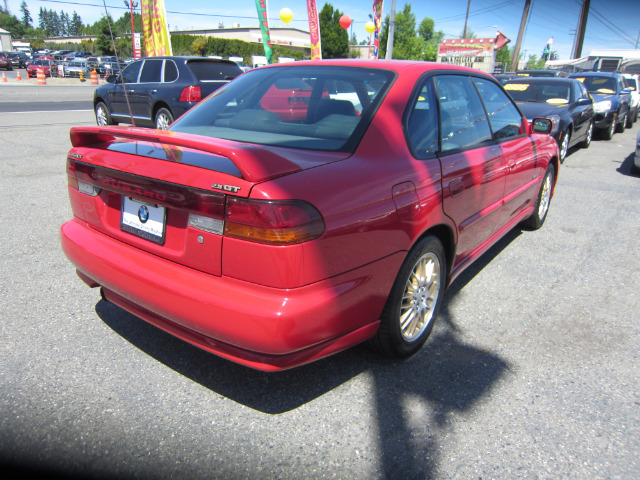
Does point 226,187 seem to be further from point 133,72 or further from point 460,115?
point 133,72

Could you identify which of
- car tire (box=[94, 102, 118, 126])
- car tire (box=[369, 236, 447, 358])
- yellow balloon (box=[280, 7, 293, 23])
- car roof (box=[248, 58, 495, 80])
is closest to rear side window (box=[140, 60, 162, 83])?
car tire (box=[94, 102, 118, 126])

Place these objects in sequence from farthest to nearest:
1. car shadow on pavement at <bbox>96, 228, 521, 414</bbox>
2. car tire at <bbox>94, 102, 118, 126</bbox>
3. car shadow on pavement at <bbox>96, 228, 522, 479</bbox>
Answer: car tire at <bbox>94, 102, 118, 126</bbox>, car shadow on pavement at <bbox>96, 228, 521, 414</bbox>, car shadow on pavement at <bbox>96, 228, 522, 479</bbox>

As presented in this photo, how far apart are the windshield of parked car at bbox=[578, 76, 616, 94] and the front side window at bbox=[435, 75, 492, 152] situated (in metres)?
11.6

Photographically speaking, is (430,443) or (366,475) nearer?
(366,475)

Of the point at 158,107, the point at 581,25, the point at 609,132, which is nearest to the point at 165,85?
the point at 158,107

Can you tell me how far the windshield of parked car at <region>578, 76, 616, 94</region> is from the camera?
1263 centimetres

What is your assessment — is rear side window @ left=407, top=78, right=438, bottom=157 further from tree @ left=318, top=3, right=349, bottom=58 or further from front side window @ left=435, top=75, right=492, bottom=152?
tree @ left=318, top=3, right=349, bottom=58

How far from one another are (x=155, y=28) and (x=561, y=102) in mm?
12731

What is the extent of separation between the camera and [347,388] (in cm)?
246

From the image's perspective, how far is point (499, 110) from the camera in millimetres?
3730

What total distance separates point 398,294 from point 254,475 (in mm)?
1066

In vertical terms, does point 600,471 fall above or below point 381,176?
below

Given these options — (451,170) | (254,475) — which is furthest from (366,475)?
(451,170)

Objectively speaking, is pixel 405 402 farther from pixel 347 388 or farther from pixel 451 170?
pixel 451 170
